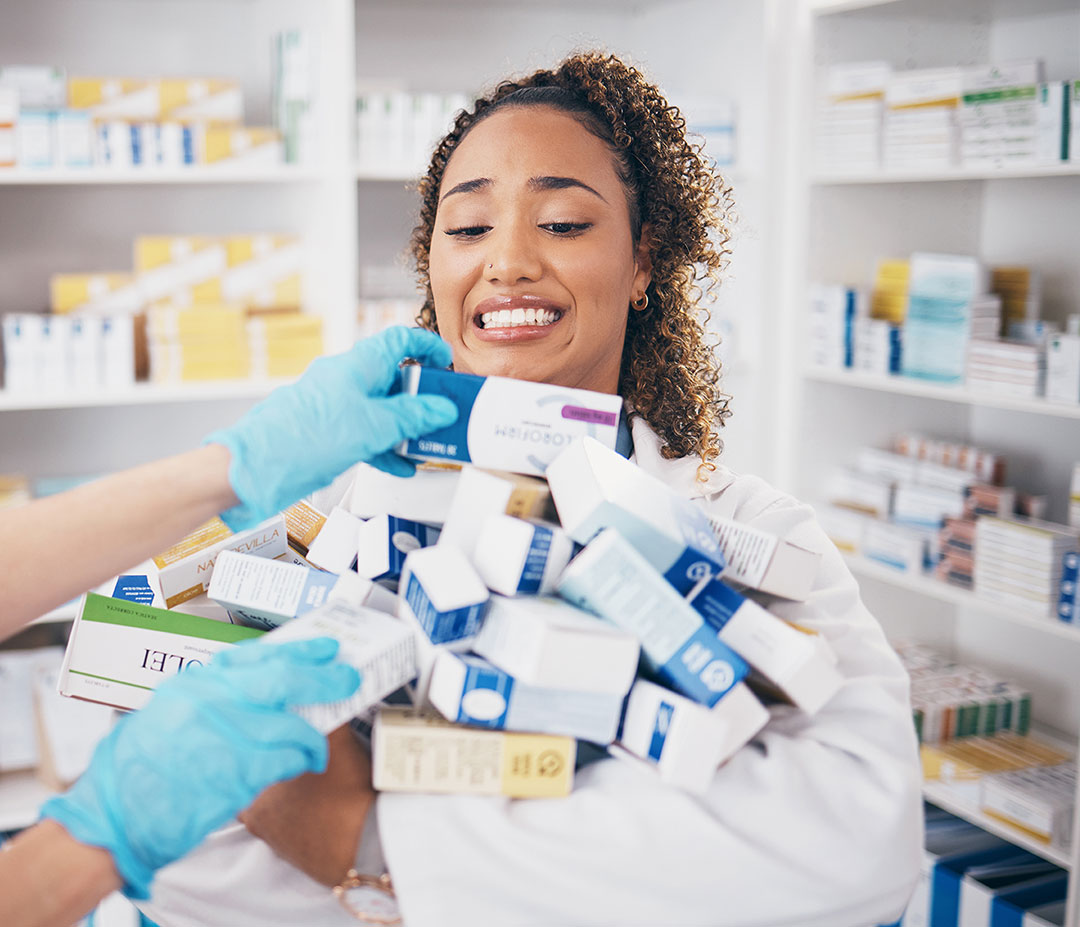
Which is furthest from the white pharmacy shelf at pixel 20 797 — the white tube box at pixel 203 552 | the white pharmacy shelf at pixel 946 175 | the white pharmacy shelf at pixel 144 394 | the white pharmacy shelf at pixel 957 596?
the white pharmacy shelf at pixel 946 175

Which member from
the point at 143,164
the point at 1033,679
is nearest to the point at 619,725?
the point at 143,164

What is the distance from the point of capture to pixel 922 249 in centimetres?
287

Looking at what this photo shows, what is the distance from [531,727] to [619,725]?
0.30ft

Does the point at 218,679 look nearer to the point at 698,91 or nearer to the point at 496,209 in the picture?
the point at 496,209

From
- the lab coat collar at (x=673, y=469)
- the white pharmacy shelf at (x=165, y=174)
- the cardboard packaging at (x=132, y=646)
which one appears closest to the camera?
the cardboard packaging at (x=132, y=646)

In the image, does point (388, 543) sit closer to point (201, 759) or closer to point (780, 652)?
point (201, 759)

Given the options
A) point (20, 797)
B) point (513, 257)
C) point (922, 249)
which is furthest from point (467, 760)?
point (922, 249)

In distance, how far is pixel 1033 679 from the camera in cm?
279

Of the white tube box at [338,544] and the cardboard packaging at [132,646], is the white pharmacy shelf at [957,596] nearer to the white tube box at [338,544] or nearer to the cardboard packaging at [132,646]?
the white tube box at [338,544]

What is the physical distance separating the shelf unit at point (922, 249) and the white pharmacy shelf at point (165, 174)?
1.24 m

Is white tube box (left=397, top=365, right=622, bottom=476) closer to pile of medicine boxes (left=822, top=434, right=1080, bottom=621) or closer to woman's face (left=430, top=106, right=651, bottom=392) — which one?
woman's face (left=430, top=106, right=651, bottom=392)

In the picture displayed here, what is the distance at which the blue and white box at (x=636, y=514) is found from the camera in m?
0.91

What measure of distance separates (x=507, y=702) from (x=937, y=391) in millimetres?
1960

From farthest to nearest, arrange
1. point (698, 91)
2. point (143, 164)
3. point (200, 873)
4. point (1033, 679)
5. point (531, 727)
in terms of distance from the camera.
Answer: point (698, 91) → point (1033, 679) → point (143, 164) → point (200, 873) → point (531, 727)
